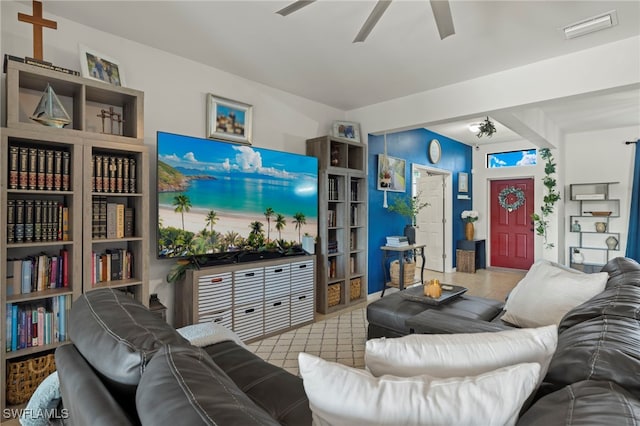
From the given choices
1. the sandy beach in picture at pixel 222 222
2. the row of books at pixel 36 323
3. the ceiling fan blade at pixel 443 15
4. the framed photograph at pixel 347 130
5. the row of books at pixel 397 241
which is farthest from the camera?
the row of books at pixel 397 241

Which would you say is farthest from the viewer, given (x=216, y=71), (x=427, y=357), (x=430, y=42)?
(x=216, y=71)

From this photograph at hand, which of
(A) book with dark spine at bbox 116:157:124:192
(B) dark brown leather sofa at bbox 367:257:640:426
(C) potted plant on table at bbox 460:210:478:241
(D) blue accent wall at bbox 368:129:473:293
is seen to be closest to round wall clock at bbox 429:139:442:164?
(D) blue accent wall at bbox 368:129:473:293

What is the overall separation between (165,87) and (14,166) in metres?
1.36

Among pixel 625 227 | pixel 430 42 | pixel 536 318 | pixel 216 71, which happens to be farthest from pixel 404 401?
pixel 625 227

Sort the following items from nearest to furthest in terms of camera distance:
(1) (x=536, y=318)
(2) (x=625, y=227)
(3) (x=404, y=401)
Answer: (3) (x=404, y=401), (1) (x=536, y=318), (2) (x=625, y=227)

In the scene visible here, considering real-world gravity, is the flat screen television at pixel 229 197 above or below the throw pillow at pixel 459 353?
above

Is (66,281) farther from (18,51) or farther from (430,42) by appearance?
(430,42)

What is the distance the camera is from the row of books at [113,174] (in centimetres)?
234

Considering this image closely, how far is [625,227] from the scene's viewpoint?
5.50 metres

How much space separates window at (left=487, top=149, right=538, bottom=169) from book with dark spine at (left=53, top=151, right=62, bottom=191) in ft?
24.2

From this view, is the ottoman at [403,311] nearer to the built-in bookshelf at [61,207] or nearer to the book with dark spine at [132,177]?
the built-in bookshelf at [61,207]

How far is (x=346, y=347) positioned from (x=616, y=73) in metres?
3.28

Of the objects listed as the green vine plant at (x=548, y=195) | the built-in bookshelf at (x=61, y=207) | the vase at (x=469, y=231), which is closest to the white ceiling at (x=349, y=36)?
the built-in bookshelf at (x=61, y=207)

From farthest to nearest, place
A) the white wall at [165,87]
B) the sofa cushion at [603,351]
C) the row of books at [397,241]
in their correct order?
the row of books at [397,241], the white wall at [165,87], the sofa cushion at [603,351]
